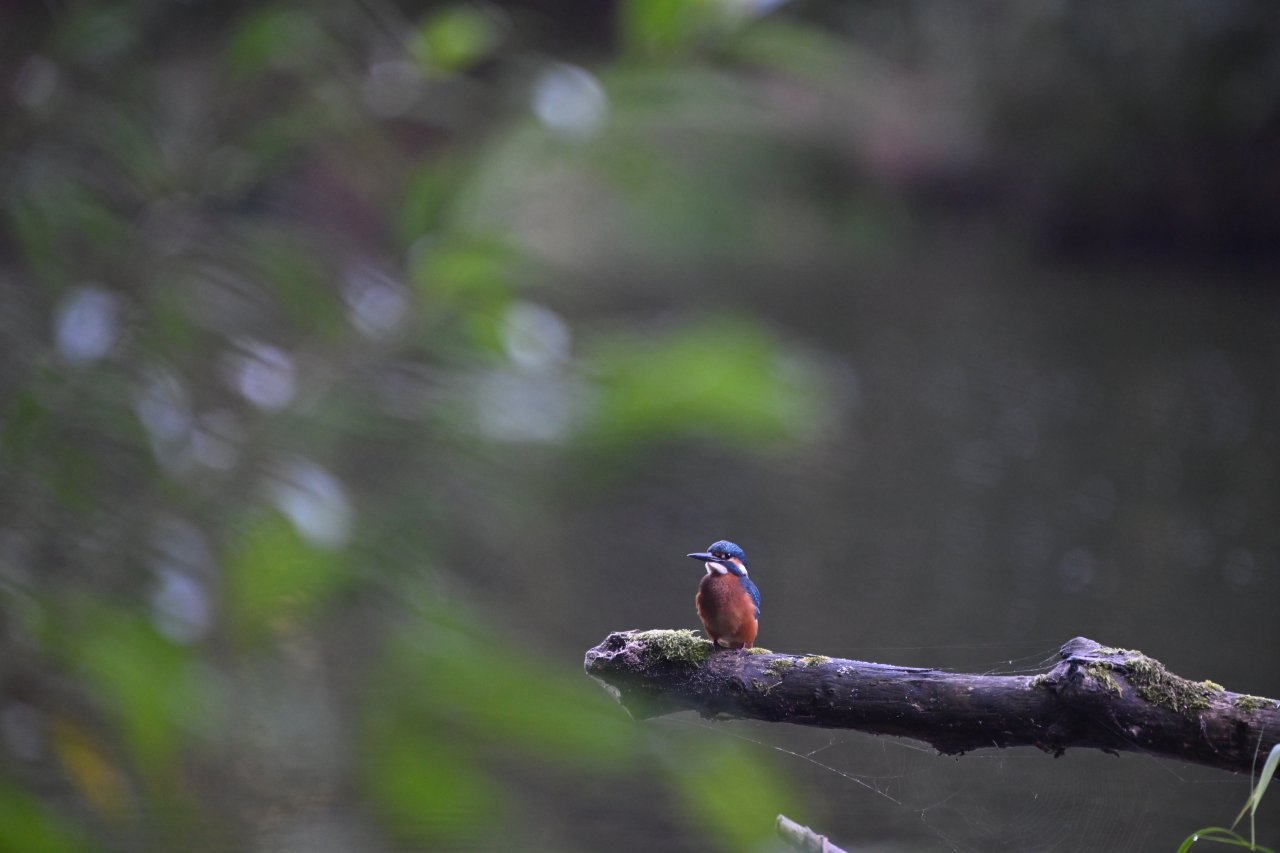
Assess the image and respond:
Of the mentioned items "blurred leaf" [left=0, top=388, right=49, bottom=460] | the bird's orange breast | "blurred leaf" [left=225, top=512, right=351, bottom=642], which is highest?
the bird's orange breast

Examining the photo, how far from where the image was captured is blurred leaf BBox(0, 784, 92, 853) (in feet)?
2.43

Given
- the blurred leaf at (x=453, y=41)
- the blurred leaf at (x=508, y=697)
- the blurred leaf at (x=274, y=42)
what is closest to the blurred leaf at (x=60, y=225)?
the blurred leaf at (x=274, y=42)

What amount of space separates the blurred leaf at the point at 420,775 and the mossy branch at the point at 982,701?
0.48 m

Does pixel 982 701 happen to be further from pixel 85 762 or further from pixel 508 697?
pixel 85 762

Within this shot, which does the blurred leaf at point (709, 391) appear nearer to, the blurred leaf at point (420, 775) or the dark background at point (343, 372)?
the dark background at point (343, 372)

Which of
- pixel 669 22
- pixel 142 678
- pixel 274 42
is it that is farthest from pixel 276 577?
pixel 669 22

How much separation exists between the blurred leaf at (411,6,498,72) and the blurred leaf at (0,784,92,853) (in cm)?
55

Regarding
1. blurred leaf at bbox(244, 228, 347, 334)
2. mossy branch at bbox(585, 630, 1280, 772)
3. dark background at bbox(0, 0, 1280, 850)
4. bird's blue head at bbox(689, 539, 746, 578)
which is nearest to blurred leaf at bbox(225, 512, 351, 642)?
dark background at bbox(0, 0, 1280, 850)

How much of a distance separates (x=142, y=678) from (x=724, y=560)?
79 cm

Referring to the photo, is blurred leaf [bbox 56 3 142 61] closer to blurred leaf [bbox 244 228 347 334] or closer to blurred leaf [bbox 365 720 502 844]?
blurred leaf [bbox 244 228 347 334]

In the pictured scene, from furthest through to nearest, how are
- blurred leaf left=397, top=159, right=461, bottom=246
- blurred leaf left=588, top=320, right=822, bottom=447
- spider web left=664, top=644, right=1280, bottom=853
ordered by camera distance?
1. spider web left=664, top=644, right=1280, bottom=853
2. blurred leaf left=397, top=159, right=461, bottom=246
3. blurred leaf left=588, top=320, right=822, bottom=447

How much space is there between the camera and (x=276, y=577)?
2.43 feet

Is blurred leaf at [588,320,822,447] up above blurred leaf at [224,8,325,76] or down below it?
below

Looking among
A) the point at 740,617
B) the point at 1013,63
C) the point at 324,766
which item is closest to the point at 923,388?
the point at 1013,63
